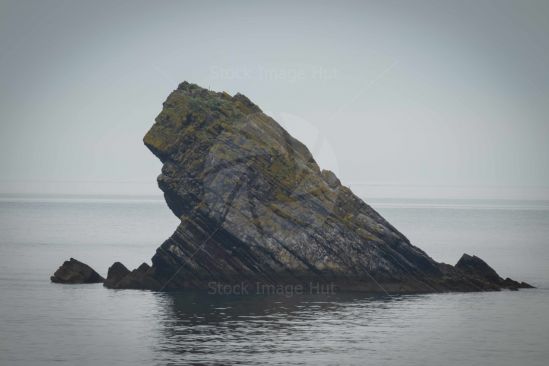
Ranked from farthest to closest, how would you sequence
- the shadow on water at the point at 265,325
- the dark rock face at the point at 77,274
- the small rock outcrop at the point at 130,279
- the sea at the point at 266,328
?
the dark rock face at the point at 77,274, the small rock outcrop at the point at 130,279, the shadow on water at the point at 265,325, the sea at the point at 266,328

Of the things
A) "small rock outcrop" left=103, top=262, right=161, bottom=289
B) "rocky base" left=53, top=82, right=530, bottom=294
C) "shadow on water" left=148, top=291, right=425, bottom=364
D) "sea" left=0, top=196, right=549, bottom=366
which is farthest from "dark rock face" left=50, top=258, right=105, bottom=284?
"shadow on water" left=148, top=291, right=425, bottom=364

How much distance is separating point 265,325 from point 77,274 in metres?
Answer: 32.3

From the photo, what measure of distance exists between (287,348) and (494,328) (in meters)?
17.4

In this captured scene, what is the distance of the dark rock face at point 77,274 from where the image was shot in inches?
3797

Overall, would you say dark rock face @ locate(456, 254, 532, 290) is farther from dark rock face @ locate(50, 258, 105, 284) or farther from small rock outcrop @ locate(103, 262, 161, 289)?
dark rock face @ locate(50, 258, 105, 284)

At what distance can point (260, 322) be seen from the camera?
71.9 meters

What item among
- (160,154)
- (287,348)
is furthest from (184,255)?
(287,348)

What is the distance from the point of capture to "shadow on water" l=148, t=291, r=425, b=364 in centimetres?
6247

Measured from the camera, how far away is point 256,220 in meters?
84.6

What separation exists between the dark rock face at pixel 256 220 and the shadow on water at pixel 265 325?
7.78 feet

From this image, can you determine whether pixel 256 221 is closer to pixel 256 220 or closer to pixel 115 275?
pixel 256 220

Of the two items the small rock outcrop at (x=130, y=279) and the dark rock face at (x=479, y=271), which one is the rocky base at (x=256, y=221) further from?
the dark rock face at (x=479, y=271)

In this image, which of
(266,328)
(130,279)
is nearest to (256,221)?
(130,279)

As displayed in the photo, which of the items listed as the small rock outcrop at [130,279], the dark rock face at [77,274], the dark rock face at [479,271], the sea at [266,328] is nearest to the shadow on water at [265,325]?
the sea at [266,328]
